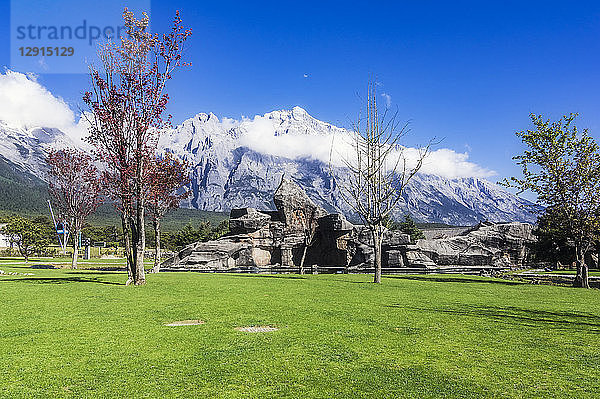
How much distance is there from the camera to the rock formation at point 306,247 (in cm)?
4219

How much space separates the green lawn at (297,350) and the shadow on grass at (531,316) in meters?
0.03

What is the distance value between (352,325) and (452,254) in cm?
3758

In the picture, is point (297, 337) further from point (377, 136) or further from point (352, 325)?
point (377, 136)

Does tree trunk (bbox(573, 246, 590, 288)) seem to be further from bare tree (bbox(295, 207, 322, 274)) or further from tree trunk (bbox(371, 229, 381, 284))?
bare tree (bbox(295, 207, 322, 274))

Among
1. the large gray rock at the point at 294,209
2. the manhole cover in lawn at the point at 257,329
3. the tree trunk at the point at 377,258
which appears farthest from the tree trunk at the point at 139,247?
the large gray rock at the point at 294,209

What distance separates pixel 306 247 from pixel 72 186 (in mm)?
21939

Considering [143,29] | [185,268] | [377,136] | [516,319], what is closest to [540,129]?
[377,136]

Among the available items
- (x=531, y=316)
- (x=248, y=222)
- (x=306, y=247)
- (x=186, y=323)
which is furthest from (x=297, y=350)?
(x=248, y=222)

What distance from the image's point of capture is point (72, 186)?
39125 millimetres

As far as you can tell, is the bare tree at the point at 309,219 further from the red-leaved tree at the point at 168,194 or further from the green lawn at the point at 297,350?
the green lawn at the point at 297,350

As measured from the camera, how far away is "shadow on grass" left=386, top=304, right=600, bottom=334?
11.1m

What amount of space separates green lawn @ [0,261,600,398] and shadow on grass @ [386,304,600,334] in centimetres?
3

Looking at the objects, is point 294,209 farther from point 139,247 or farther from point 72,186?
point 139,247

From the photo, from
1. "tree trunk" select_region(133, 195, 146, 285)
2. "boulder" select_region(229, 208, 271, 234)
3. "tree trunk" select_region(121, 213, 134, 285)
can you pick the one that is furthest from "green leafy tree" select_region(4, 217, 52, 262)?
"tree trunk" select_region(133, 195, 146, 285)
